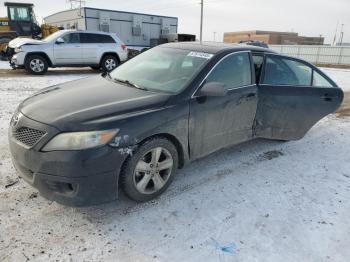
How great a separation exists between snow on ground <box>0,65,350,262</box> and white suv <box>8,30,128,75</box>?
8364mm

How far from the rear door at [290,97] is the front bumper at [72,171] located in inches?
91.9

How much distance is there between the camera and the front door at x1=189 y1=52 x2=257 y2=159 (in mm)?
3406

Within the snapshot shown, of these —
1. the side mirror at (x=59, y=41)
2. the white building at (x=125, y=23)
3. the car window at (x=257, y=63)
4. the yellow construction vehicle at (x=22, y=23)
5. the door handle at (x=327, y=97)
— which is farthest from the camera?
the white building at (x=125, y=23)

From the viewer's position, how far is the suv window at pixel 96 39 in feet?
41.3

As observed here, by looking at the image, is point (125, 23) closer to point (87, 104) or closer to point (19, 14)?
point (19, 14)

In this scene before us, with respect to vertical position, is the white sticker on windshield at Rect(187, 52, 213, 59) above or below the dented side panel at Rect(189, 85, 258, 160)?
above

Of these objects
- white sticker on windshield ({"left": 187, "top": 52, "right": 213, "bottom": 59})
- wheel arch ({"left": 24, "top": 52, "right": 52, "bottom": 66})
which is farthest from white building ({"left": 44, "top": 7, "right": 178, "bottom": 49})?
white sticker on windshield ({"left": 187, "top": 52, "right": 213, "bottom": 59})

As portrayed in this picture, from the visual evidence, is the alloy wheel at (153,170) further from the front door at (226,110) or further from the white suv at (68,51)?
the white suv at (68,51)

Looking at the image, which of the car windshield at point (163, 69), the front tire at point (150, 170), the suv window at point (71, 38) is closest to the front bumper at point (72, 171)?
the front tire at point (150, 170)

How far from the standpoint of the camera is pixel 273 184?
3.71 metres

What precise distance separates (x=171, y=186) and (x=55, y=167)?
1374 mm

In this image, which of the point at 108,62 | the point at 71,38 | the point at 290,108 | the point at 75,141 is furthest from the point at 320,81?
the point at 71,38

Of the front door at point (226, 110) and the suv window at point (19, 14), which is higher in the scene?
the suv window at point (19, 14)

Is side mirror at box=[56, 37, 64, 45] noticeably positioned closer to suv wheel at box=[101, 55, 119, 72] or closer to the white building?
suv wheel at box=[101, 55, 119, 72]
